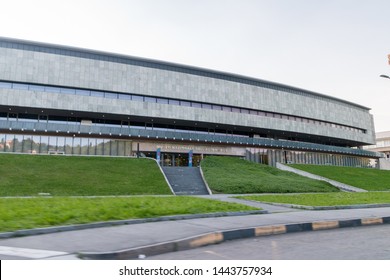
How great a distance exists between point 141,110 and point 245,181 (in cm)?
2280

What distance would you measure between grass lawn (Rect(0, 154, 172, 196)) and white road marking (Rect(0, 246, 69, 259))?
17418 millimetres

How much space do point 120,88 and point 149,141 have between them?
9.25m

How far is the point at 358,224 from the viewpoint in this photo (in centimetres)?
1159

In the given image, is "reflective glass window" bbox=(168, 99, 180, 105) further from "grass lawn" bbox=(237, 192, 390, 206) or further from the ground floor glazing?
"grass lawn" bbox=(237, 192, 390, 206)

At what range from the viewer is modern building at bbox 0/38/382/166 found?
146ft

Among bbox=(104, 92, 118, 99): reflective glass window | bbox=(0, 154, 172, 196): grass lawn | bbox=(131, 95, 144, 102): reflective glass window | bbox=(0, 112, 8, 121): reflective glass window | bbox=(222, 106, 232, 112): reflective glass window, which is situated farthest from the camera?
bbox=(222, 106, 232, 112): reflective glass window

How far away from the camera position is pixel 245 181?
32.5 m

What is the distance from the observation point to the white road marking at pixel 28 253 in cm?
563

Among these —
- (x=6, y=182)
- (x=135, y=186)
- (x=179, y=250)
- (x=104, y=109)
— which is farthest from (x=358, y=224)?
(x=104, y=109)

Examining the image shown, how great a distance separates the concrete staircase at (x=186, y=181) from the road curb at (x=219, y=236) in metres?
17.5

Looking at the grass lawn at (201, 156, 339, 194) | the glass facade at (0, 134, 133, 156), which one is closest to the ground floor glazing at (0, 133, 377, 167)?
the glass facade at (0, 134, 133, 156)

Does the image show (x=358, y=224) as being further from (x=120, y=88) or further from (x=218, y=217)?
(x=120, y=88)

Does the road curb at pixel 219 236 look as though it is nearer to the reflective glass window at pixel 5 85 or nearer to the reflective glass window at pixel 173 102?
the reflective glass window at pixel 173 102

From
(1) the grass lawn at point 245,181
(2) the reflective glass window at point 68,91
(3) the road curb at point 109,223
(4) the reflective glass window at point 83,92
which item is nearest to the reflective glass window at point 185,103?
(1) the grass lawn at point 245,181
